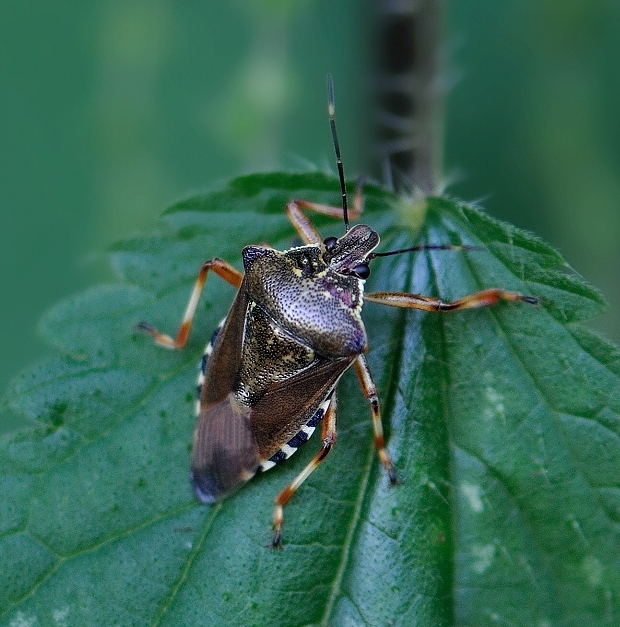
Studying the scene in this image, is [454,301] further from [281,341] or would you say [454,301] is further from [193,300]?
[193,300]

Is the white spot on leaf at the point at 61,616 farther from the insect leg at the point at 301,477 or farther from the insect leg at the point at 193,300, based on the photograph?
the insect leg at the point at 193,300

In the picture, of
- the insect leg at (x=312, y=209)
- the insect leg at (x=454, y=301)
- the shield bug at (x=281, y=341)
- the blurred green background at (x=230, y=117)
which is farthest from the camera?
the blurred green background at (x=230, y=117)

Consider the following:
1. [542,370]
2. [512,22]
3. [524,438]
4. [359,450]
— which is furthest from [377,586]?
[512,22]

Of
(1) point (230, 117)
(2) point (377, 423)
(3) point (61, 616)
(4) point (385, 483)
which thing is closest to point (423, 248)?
(2) point (377, 423)

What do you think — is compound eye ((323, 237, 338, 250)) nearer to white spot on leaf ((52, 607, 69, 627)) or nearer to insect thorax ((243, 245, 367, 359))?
insect thorax ((243, 245, 367, 359))

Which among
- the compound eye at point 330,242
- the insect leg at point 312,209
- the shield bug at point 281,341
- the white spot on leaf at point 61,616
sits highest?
the insect leg at point 312,209

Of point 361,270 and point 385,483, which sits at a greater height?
point 361,270

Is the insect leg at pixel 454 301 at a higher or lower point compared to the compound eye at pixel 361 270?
lower

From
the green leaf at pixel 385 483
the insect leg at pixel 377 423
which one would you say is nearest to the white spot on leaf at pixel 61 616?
the green leaf at pixel 385 483
